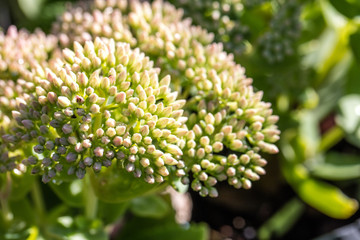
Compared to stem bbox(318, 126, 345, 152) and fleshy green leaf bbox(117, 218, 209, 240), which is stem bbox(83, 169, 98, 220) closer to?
fleshy green leaf bbox(117, 218, 209, 240)

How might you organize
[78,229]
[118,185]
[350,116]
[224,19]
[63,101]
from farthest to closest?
[350,116] < [224,19] < [78,229] < [118,185] < [63,101]

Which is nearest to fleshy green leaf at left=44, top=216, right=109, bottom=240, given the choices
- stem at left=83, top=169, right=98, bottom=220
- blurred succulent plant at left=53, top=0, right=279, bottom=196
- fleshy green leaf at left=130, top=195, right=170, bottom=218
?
stem at left=83, top=169, right=98, bottom=220

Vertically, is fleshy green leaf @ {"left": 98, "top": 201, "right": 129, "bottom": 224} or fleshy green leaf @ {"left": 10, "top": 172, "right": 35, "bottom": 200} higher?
fleshy green leaf @ {"left": 10, "top": 172, "right": 35, "bottom": 200}

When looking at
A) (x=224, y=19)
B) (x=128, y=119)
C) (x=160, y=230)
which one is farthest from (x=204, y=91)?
(x=160, y=230)

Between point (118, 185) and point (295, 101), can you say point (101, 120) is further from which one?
point (295, 101)

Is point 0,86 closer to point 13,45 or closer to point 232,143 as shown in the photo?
point 13,45
